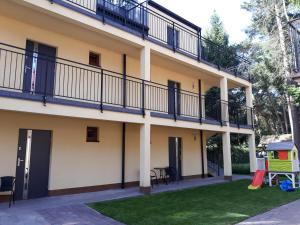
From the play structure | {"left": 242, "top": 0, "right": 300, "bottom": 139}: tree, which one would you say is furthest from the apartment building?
{"left": 242, "top": 0, "right": 300, "bottom": 139}: tree

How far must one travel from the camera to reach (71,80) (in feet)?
34.3

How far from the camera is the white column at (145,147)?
34.0 ft

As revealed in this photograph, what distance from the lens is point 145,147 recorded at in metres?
10.5

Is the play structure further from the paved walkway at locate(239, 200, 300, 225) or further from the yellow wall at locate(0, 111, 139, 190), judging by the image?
the yellow wall at locate(0, 111, 139, 190)

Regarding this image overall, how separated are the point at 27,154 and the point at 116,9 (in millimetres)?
7281


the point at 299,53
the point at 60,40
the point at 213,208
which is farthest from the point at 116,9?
the point at 213,208

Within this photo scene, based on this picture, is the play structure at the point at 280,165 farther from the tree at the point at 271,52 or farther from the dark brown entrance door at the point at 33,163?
the dark brown entrance door at the point at 33,163

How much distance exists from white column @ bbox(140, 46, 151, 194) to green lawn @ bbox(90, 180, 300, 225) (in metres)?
0.59

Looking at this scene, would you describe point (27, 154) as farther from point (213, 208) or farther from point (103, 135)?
point (213, 208)

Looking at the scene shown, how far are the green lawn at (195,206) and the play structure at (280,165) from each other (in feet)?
3.99

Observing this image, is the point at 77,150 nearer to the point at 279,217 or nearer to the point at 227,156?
the point at 279,217

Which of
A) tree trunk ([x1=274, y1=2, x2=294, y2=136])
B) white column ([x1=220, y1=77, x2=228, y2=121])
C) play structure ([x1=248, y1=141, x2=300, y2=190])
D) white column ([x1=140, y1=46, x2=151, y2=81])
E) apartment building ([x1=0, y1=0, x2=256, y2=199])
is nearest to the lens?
apartment building ([x1=0, y1=0, x2=256, y2=199])

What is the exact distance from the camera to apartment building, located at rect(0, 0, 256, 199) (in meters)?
8.85

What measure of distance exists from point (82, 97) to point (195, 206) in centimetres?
566
